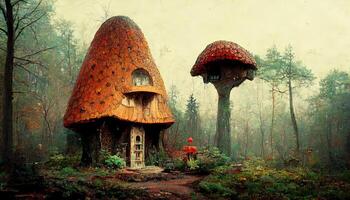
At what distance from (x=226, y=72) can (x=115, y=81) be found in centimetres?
535

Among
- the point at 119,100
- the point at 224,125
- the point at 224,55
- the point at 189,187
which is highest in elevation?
the point at 224,55

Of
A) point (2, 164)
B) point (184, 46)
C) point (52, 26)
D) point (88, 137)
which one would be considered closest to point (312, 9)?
point (184, 46)

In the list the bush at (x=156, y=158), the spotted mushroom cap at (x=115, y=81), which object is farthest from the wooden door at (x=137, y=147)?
the spotted mushroom cap at (x=115, y=81)

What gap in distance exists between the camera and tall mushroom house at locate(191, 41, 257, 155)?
52.1 feet

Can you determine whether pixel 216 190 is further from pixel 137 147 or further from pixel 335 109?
pixel 335 109

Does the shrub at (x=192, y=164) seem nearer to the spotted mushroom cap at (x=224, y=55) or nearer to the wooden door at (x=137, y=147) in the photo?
the wooden door at (x=137, y=147)

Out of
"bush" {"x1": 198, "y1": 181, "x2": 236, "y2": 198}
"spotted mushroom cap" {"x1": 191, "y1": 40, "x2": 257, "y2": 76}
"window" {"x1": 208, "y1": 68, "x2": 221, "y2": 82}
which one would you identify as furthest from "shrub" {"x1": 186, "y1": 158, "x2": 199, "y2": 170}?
"bush" {"x1": 198, "y1": 181, "x2": 236, "y2": 198}

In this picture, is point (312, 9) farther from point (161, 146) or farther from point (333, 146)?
point (161, 146)

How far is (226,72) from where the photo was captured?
1619 cm

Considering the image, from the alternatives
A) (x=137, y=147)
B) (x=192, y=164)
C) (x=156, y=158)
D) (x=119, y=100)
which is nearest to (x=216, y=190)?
(x=192, y=164)

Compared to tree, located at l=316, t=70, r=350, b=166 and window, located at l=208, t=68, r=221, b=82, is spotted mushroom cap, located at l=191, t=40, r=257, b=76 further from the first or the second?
tree, located at l=316, t=70, r=350, b=166

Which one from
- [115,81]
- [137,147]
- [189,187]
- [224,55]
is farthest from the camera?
[137,147]

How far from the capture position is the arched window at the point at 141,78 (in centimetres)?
1755

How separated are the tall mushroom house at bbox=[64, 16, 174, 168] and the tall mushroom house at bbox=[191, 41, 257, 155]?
2972 millimetres
